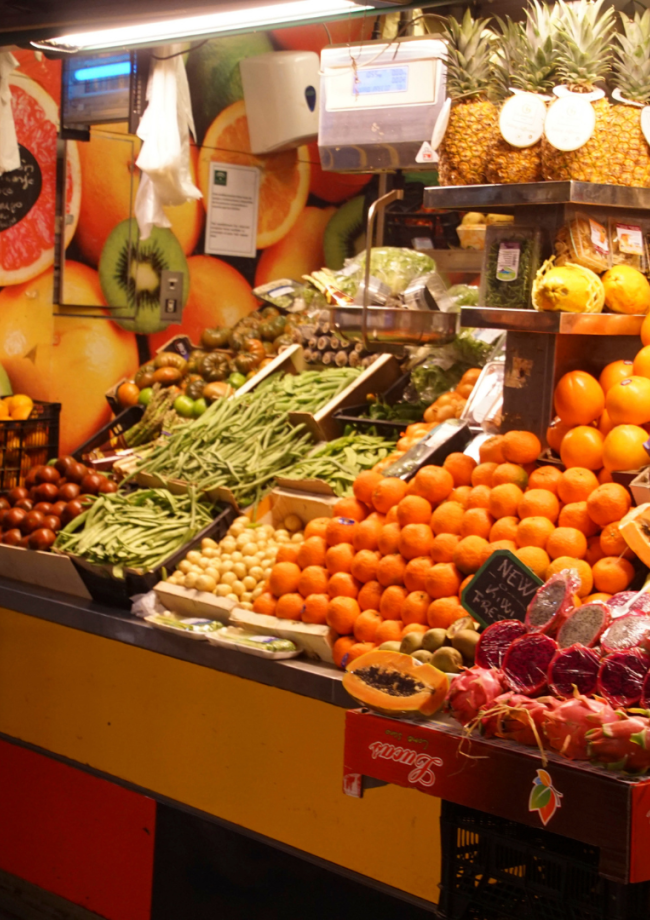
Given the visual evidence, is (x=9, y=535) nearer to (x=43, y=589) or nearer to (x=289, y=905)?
(x=43, y=589)

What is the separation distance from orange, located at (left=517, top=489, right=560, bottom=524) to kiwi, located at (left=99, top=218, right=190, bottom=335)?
4.55 metres

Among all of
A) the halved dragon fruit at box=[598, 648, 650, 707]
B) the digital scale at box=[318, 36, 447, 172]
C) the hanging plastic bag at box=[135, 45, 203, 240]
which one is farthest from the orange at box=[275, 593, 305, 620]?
the hanging plastic bag at box=[135, 45, 203, 240]

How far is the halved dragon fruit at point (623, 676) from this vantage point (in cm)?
187

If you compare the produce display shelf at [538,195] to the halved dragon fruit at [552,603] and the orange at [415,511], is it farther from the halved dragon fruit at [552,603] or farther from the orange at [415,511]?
the halved dragon fruit at [552,603]

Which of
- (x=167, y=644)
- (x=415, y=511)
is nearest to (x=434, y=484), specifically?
(x=415, y=511)

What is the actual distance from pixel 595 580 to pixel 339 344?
2774 millimetres

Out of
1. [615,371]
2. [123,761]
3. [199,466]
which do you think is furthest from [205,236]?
[615,371]

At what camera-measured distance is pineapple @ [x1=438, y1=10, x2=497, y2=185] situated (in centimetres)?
313

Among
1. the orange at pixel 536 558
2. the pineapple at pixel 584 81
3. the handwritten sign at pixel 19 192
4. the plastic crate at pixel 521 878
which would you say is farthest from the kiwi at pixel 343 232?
the plastic crate at pixel 521 878

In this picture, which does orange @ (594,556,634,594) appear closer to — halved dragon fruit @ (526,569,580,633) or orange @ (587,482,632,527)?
orange @ (587,482,632,527)

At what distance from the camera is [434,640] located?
8.71 ft

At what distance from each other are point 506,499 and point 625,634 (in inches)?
41.9

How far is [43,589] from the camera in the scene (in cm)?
444

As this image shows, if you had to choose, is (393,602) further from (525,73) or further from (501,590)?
(525,73)
